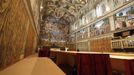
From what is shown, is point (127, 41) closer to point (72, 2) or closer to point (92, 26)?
point (92, 26)

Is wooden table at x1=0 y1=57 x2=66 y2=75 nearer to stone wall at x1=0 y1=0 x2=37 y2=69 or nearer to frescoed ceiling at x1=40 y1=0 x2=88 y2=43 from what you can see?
stone wall at x1=0 y1=0 x2=37 y2=69

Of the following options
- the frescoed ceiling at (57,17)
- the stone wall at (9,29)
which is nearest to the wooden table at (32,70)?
the stone wall at (9,29)

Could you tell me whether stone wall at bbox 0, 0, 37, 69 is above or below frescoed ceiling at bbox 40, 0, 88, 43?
below

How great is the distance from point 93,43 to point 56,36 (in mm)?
10727

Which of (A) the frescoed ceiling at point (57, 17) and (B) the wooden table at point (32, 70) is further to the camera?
(A) the frescoed ceiling at point (57, 17)

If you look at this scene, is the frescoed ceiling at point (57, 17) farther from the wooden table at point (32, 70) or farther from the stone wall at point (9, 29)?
the wooden table at point (32, 70)

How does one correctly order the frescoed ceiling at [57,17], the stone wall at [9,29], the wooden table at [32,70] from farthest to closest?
the frescoed ceiling at [57,17], the stone wall at [9,29], the wooden table at [32,70]

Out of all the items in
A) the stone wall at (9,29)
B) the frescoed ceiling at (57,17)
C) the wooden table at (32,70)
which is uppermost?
the frescoed ceiling at (57,17)

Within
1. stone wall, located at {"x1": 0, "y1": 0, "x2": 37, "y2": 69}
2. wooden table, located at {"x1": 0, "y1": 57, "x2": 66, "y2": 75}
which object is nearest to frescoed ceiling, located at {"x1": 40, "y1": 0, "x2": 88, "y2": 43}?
stone wall, located at {"x1": 0, "y1": 0, "x2": 37, "y2": 69}

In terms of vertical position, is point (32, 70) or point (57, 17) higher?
point (57, 17)

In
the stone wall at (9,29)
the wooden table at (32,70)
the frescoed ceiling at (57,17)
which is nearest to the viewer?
the wooden table at (32,70)

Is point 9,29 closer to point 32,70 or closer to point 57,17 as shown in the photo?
point 32,70

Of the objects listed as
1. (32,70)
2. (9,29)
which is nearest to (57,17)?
(9,29)

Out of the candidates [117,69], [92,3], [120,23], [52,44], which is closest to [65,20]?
[52,44]
